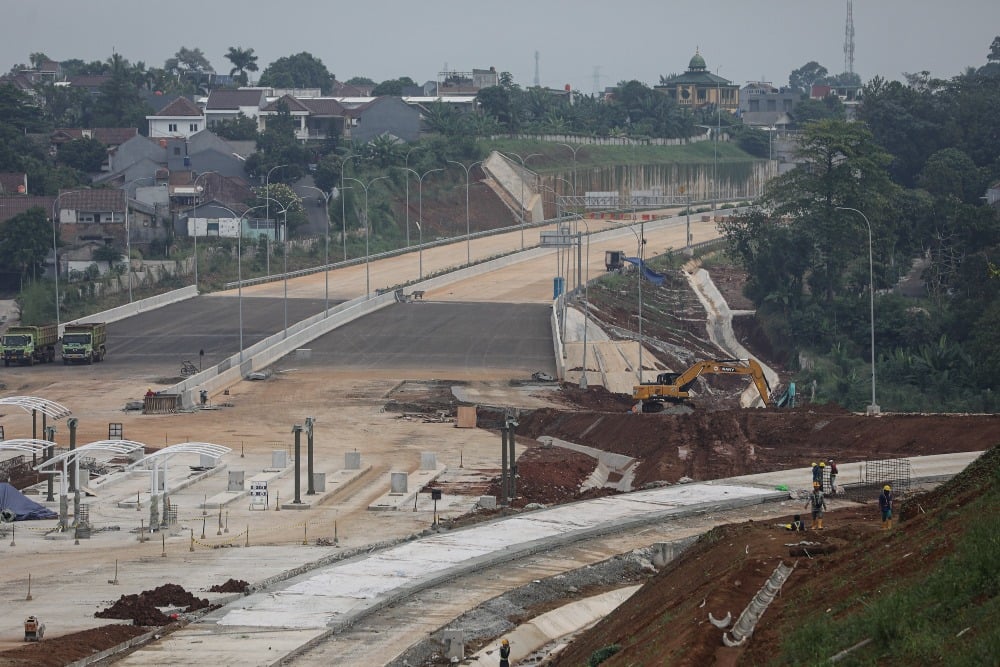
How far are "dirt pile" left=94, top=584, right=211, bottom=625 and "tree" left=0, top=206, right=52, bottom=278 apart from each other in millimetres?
90474

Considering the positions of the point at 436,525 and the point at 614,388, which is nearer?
the point at 436,525

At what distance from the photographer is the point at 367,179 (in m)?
169

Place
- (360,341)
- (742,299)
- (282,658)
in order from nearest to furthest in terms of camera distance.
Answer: (282,658)
(360,341)
(742,299)

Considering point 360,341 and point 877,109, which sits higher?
point 877,109

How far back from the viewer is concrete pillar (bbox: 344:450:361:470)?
62.2 metres

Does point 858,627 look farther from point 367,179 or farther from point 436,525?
point 367,179

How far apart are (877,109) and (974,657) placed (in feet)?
526

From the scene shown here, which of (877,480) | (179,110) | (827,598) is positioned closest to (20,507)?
(877,480)

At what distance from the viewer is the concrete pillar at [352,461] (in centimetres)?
6222

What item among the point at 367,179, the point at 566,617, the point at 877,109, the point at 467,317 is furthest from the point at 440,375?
the point at 877,109

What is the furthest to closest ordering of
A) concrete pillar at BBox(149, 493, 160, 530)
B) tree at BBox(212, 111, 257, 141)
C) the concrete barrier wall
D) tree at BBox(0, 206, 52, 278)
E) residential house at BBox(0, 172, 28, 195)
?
tree at BBox(212, 111, 257, 141) < residential house at BBox(0, 172, 28, 195) < tree at BBox(0, 206, 52, 278) < the concrete barrier wall < concrete pillar at BBox(149, 493, 160, 530)

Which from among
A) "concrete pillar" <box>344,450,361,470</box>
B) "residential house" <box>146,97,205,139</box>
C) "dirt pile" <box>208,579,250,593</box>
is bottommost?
"concrete pillar" <box>344,450,361,470</box>

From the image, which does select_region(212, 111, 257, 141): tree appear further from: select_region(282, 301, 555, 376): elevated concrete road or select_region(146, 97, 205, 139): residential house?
select_region(282, 301, 555, 376): elevated concrete road

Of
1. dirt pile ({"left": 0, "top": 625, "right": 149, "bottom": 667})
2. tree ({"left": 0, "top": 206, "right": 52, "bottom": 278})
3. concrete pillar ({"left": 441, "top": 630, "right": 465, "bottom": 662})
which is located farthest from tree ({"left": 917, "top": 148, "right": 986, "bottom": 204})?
dirt pile ({"left": 0, "top": 625, "right": 149, "bottom": 667})
